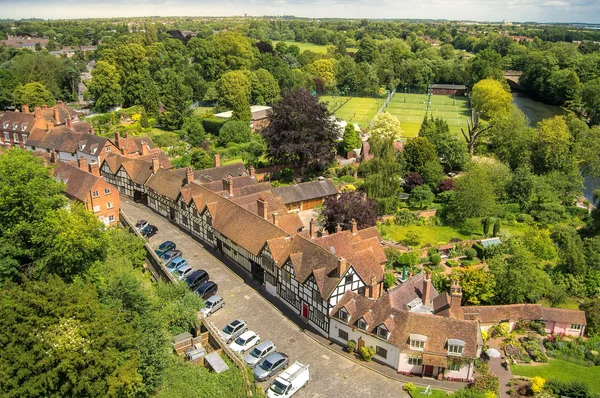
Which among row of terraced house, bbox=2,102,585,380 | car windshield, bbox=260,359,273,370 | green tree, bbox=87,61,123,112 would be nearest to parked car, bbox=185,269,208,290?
row of terraced house, bbox=2,102,585,380

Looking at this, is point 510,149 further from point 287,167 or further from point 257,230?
point 257,230

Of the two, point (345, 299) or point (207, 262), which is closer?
point (345, 299)

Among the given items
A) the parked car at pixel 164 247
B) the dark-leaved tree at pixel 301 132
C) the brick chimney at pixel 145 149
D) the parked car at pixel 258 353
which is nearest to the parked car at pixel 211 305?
the parked car at pixel 258 353

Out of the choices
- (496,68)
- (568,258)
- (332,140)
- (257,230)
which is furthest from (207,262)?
(496,68)

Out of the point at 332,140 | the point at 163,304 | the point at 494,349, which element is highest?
the point at 332,140

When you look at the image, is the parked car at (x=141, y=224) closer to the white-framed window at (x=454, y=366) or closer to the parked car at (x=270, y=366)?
the parked car at (x=270, y=366)

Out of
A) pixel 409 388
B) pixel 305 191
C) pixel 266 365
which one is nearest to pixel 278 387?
pixel 266 365

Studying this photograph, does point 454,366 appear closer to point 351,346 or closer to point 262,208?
point 351,346
